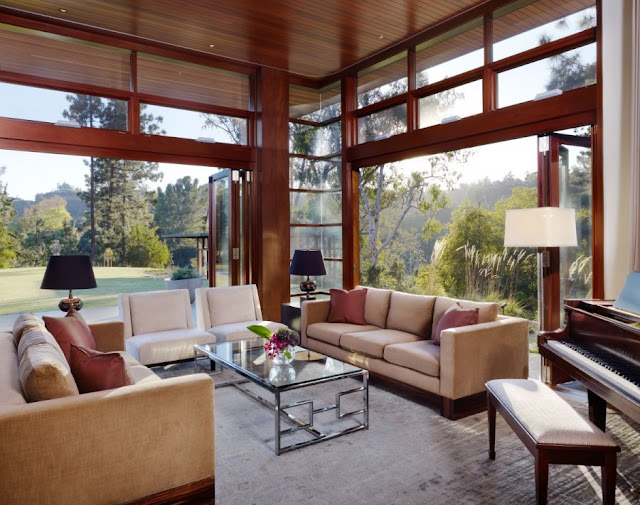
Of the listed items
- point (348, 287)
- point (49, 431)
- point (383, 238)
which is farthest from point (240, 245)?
point (49, 431)

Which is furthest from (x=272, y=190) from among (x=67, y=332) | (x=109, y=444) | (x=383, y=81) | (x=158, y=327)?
(x=109, y=444)

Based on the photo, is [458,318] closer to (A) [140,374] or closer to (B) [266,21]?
(A) [140,374]

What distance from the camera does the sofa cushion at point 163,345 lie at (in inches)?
168

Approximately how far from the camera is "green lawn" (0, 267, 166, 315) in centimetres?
751

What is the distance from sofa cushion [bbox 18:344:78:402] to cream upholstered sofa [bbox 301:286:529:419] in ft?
7.89

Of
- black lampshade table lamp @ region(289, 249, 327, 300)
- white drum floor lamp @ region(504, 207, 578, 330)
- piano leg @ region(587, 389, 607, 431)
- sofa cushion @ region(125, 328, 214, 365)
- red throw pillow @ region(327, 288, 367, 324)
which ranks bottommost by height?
piano leg @ region(587, 389, 607, 431)

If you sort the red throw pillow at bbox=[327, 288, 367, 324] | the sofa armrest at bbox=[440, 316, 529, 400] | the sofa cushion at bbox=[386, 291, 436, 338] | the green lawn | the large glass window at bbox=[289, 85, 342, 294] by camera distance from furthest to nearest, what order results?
the green lawn → the large glass window at bbox=[289, 85, 342, 294] → the red throw pillow at bbox=[327, 288, 367, 324] → the sofa cushion at bbox=[386, 291, 436, 338] → the sofa armrest at bbox=[440, 316, 529, 400]

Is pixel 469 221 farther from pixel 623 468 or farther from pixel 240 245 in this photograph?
pixel 623 468

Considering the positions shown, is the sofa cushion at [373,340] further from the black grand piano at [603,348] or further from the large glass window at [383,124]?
the large glass window at [383,124]

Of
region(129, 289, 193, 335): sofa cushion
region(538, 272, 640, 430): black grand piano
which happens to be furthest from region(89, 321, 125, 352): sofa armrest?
region(538, 272, 640, 430): black grand piano

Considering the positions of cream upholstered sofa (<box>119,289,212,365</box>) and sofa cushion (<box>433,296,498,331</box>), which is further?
cream upholstered sofa (<box>119,289,212,365</box>)

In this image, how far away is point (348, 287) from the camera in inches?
250

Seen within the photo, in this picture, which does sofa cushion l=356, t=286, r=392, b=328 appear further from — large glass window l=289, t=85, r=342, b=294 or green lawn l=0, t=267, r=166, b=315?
green lawn l=0, t=267, r=166, b=315

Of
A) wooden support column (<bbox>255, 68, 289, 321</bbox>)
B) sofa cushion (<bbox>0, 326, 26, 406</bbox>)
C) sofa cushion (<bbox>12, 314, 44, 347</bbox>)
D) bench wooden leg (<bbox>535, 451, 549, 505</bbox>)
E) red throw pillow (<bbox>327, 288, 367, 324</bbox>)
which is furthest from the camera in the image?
wooden support column (<bbox>255, 68, 289, 321</bbox>)
